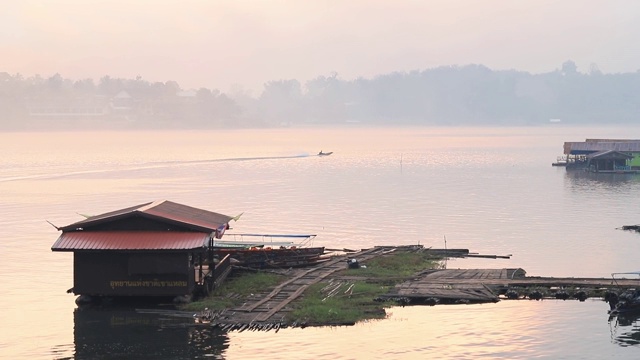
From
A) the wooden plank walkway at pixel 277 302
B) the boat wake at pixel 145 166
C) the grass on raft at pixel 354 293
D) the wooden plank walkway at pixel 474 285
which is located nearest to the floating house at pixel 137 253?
the wooden plank walkway at pixel 277 302

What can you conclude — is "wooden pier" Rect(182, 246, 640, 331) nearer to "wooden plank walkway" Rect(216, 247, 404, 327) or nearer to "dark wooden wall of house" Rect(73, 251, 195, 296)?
"wooden plank walkway" Rect(216, 247, 404, 327)

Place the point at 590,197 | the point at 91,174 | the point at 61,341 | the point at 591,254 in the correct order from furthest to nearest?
1. the point at 91,174
2. the point at 590,197
3. the point at 591,254
4. the point at 61,341

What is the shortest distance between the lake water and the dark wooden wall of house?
1.08m

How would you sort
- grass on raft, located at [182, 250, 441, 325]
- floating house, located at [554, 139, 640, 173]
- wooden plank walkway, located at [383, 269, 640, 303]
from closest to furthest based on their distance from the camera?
grass on raft, located at [182, 250, 441, 325], wooden plank walkway, located at [383, 269, 640, 303], floating house, located at [554, 139, 640, 173]

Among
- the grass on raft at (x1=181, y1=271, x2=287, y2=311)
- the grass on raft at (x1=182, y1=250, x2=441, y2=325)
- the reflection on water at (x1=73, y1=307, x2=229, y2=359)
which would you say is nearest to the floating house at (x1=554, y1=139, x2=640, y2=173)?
the grass on raft at (x1=182, y1=250, x2=441, y2=325)

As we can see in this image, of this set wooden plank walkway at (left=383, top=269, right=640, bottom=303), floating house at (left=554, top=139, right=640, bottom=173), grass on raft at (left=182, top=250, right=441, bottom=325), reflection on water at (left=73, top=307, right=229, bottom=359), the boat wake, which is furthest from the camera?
the boat wake

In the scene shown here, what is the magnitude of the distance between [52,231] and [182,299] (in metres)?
32.9

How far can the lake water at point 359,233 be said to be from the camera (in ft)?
117

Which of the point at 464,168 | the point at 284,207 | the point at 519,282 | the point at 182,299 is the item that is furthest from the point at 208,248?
the point at 464,168

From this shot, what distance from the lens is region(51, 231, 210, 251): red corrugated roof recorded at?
38719mm

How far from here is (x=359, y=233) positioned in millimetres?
69000

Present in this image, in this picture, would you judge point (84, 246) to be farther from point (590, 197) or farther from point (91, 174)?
point (91, 174)

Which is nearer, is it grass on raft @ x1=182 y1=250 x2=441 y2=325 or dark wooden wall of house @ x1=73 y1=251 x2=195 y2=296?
grass on raft @ x1=182 y1=250 x2=441 y2=325

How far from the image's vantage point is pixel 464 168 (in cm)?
14975
